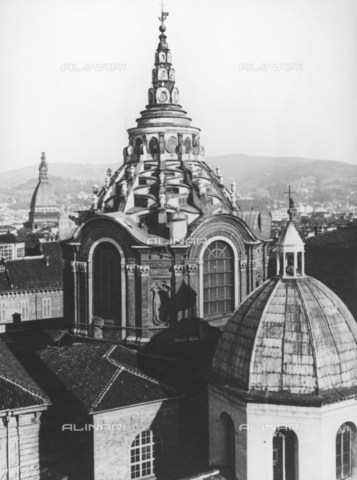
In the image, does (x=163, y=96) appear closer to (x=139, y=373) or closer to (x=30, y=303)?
(x=139, y=373)

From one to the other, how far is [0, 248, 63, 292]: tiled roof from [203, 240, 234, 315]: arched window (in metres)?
35.7

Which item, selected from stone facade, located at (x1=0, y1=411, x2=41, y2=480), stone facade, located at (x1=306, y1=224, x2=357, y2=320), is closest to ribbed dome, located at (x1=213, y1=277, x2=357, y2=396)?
stone facade, located at (x1=0, y1=411, x2=41, y2=480)

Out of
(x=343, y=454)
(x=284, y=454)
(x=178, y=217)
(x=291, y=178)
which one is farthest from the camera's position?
(x=291, y=178)

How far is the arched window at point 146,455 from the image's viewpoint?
31219mm

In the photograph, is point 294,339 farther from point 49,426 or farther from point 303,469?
point 49,426

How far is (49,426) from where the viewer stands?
106 ft

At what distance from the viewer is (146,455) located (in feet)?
104

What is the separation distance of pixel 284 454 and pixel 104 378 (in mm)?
10698

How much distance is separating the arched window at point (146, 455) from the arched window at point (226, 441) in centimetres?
511

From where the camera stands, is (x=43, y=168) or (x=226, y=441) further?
(x=43, y=168)

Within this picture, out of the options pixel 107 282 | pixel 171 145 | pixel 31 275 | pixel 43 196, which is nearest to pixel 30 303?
pixel 31 275

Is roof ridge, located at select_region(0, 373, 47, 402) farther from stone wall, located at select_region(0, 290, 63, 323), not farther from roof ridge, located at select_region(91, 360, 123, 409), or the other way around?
stone wall, located at select_region(0, 290, 63, 323)

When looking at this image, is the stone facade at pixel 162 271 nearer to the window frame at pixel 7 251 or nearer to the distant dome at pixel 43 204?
the window frame at pixel 7 251

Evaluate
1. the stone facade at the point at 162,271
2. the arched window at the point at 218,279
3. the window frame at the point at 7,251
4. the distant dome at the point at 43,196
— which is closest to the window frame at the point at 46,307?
the window frame at the point at 7,251
